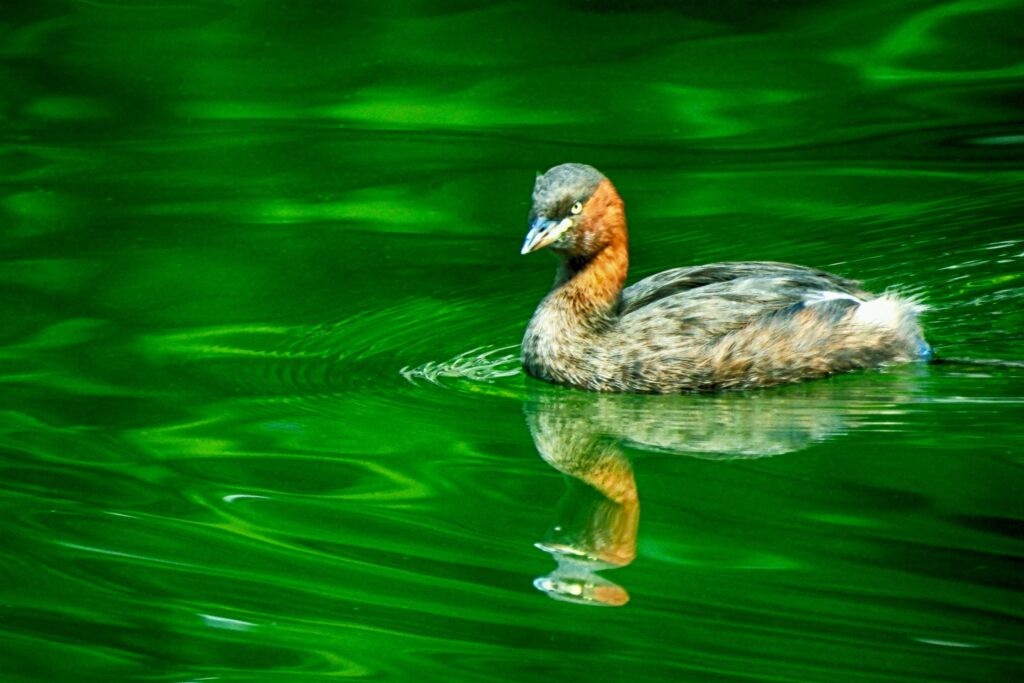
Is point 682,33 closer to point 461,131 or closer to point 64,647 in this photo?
point 461,131

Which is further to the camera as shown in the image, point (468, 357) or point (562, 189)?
point (468, 357)

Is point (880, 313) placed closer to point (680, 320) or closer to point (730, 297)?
point (730, 297)

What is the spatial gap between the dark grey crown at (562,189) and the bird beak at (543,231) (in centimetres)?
3

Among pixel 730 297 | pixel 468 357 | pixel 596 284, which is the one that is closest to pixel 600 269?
pixel 596 284

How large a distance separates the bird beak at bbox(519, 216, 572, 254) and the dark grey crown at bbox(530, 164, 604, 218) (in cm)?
3

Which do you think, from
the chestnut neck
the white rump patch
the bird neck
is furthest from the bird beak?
the white rump patch

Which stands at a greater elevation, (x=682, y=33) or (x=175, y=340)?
(x=682, y=33)

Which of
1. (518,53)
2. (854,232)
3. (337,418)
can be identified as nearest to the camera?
(337,418)

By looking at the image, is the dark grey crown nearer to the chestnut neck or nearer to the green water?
the chestnut neck

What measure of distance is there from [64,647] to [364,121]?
6.76 m

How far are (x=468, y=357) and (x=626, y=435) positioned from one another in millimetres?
1281

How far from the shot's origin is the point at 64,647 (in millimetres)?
5367

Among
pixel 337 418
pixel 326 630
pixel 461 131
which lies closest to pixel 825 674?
pixel 326 630

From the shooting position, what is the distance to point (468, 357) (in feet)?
26.6
